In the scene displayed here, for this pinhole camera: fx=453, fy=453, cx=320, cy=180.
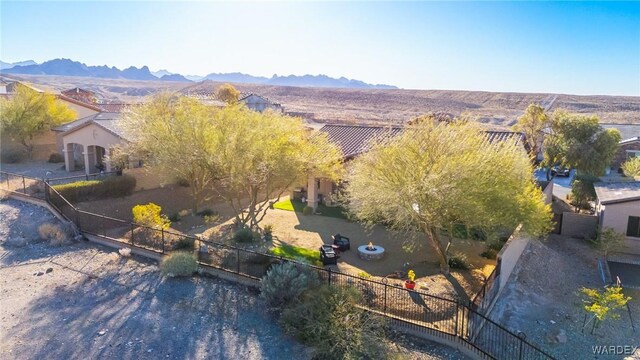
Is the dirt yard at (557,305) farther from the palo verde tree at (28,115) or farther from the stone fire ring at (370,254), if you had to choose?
the palo verde tree at (28,115)

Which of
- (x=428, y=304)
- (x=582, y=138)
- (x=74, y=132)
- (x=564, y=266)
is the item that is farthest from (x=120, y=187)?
(x=582, y=138)

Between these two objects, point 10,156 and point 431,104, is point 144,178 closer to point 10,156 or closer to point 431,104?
point 10,156

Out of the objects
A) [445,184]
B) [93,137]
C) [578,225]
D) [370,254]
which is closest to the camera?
[445,184]

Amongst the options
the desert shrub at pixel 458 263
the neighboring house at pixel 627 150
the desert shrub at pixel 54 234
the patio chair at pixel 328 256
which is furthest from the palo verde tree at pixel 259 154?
the neighboring house at pixel 627 150

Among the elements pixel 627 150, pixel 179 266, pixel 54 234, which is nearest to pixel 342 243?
pixel 179 266

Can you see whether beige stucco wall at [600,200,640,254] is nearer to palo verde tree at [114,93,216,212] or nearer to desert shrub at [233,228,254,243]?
desert shrub at [233,228,254,243]

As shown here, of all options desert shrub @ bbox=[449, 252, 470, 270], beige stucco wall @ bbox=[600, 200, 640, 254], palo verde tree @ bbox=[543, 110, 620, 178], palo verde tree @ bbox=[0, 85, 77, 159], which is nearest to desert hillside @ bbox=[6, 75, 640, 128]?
palo verde tree @ bbox=[543, 110, 620, 178]

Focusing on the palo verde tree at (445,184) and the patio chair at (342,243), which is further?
the patio chair at (342,243)
